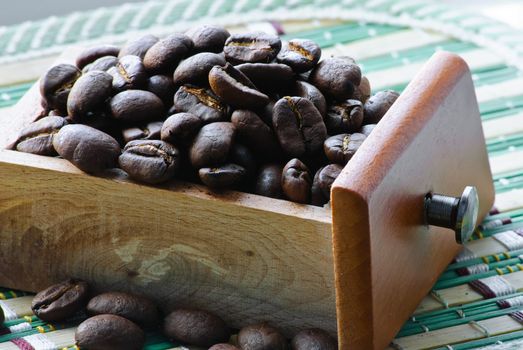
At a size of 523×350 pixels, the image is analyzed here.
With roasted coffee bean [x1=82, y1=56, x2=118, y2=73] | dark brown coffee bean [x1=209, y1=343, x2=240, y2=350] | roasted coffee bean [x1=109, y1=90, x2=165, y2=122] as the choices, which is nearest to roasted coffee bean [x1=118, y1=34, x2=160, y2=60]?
roasted coffee bean [x1=82, y1=56, x2=118, y2=73]

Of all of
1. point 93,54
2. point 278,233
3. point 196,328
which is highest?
point 93,54

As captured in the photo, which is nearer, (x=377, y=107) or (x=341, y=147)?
(x=341, y=147)

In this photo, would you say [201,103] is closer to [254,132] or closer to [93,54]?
[254,132]

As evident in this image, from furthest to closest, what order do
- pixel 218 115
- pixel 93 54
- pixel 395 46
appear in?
pixel 395 46, pixel 93 54, pixel 218 115

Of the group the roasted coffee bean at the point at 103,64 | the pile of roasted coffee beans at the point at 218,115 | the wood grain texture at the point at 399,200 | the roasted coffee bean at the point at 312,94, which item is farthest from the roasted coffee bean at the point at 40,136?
the wood grain texture at the point at 399,200

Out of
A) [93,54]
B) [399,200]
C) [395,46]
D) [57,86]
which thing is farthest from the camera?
[395,46]

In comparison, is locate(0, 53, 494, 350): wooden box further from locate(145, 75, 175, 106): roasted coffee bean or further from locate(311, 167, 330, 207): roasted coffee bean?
locate(145, 75, 175, 106): roasted coffee bean

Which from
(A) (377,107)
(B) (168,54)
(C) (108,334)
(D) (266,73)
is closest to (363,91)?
(A) (377,107)

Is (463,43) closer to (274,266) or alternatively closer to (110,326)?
(274,266)
